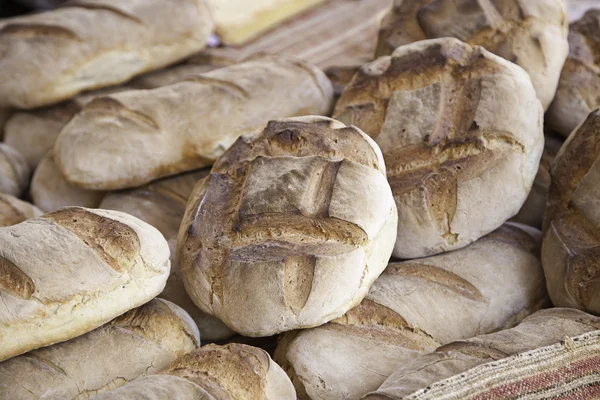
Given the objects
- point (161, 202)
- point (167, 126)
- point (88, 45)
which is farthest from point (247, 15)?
point (161, 202)

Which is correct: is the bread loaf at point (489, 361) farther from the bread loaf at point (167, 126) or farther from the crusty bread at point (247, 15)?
the crusty bread at point (247, 15)

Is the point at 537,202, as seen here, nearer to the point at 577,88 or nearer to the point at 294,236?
the point at 577,88

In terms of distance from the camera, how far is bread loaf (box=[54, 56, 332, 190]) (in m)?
1.85

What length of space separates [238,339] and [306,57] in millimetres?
1374

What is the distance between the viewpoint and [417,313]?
1480mm

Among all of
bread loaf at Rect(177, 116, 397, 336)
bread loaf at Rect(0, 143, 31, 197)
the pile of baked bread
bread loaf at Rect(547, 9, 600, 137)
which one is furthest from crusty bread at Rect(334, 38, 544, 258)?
bread loaf at Rect(0, 143, 31, 197)

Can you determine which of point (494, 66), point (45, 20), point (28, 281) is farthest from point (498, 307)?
point (45, 20)

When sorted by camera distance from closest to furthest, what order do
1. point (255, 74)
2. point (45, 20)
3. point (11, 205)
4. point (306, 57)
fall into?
1. point (11, 205)
2. point (255, 74)
3. point (45, 20)
4. point (306, 57)

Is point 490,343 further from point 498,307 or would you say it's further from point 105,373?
point 105,373

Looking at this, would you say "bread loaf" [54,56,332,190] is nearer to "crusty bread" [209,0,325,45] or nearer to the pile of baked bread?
the pile of baked bread

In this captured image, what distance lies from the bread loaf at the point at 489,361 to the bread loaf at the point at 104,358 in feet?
1.52

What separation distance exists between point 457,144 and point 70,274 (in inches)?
→ 36.7

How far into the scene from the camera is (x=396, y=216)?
57.8 inches

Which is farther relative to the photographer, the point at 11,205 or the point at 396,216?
the point at 11,205
